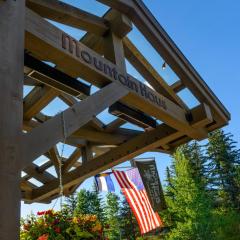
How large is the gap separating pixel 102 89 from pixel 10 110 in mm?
1203

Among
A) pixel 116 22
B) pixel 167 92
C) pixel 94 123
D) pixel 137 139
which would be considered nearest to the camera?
pixel 116 22

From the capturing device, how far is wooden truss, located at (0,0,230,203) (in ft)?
9.56

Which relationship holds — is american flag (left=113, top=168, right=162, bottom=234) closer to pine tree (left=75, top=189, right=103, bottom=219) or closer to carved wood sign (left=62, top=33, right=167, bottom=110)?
carved wood sign (left=62, top=33, right=167, bottom=110)

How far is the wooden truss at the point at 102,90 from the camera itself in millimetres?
2914

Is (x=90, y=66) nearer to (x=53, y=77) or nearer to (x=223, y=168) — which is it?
(x=53, y=77)

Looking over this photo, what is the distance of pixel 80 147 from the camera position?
6219 mm

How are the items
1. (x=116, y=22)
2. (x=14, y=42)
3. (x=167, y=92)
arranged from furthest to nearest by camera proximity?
(x=167, y=92)
(x=116, y=22)
(x=14, y=42)

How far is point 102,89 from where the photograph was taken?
132 inches

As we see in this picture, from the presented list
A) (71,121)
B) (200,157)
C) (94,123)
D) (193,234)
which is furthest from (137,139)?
(200,157)

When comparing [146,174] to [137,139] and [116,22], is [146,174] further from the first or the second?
[116,22]

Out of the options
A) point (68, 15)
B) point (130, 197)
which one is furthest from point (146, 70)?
point (130, 197)

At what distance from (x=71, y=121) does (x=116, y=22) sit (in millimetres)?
1580

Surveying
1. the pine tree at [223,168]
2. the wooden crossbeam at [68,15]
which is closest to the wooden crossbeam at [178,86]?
the wooden crossbeam at [68,15]

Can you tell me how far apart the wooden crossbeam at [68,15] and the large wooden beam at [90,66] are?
0.31 m
